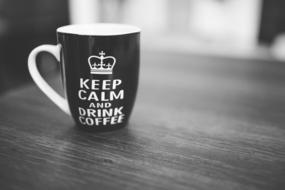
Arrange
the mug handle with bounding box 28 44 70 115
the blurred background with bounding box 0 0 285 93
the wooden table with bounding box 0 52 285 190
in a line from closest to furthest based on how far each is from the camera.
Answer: the wooden table with bounding box 0 52 285 190 → the mug handle with bounding box 28 44 70 115 → the blurred background with bounding box 0 0 285 93

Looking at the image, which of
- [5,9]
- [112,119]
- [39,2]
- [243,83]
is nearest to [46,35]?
[39,2]

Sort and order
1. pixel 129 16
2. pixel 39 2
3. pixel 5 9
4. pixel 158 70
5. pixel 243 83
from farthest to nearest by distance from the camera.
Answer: pixel 129 16, pixel 39 2, pixel 5 9, pixel 158 70, pixel 243 83

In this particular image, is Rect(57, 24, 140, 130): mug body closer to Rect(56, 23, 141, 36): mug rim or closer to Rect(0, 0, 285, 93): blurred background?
Rect(56, 23, 141, 36): mug rim

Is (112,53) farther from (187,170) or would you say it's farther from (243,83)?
(243,83)

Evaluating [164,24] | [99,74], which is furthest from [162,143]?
[164,24]

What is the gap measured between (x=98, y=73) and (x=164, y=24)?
3.11 meters

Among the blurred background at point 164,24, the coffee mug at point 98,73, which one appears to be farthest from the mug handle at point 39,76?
the blurred background at point 164,24

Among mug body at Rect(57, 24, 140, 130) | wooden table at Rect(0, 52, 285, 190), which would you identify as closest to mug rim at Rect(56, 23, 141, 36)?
mug body at Rect(57, 24, 140, 130)

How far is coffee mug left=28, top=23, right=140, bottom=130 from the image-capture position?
16.9 inches

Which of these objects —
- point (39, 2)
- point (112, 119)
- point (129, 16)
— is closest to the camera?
point (112, 119)

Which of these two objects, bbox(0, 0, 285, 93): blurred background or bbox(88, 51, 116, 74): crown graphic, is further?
bbox(0, 0, 285, 93): blurred background

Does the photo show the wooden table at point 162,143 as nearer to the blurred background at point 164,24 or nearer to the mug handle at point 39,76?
the mug handle at point 39,76

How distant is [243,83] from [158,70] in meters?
0.23

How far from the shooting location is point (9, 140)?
439 millimetres
